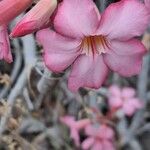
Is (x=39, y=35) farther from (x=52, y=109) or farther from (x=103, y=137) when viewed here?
(x=52, y=109)

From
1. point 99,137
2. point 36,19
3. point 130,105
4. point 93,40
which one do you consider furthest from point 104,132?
point 36,19

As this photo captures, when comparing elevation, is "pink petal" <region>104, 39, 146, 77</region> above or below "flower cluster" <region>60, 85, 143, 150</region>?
above

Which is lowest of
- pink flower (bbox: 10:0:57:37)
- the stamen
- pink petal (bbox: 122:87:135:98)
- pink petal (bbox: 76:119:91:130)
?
pink petal (bbox: 122:87:135:98)

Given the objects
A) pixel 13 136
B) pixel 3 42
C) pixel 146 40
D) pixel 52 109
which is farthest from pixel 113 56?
pixel 52 109

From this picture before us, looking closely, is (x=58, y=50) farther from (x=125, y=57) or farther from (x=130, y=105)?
(x=130, y=105)

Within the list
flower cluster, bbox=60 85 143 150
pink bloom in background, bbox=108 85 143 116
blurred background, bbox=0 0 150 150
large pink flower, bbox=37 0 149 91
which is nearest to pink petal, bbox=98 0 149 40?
large pink flower, bbox=37 0 149 91

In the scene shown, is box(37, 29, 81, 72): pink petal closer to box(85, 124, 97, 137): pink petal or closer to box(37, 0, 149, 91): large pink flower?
box(37, 0, 149, 91): large pink flower
